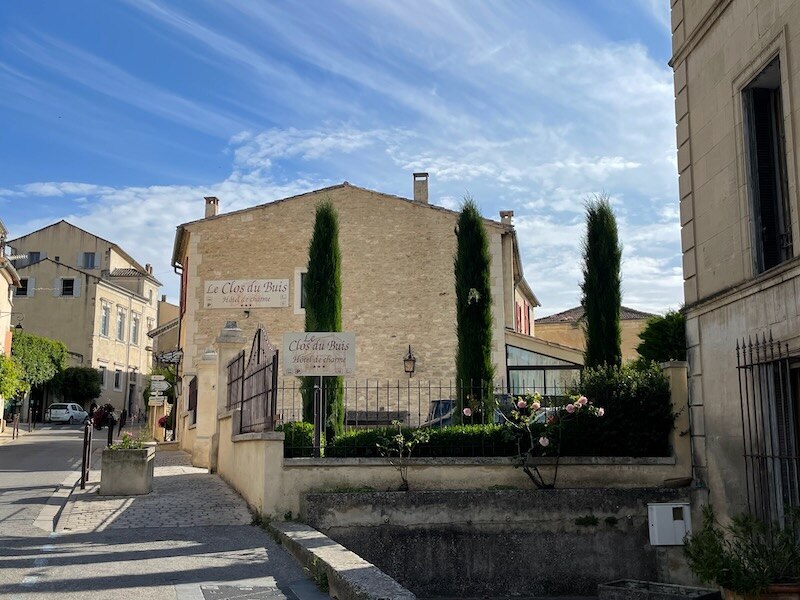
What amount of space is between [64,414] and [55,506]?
36.5 metres

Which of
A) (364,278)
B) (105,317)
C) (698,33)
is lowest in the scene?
(364,278)

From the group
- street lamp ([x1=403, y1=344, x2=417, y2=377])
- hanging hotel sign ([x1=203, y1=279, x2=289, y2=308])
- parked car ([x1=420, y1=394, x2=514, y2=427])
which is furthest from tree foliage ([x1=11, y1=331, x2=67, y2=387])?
parked car ([x1=420, y1=394, x2=514, y2=427])

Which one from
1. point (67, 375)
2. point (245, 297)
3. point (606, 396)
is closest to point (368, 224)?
point (245, 297)

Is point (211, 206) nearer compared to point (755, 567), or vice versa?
point (755, 567)

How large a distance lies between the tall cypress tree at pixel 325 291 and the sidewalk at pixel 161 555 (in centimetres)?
220

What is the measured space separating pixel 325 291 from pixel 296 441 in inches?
204

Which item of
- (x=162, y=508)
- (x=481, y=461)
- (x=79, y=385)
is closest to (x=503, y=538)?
(x=481, y=461)

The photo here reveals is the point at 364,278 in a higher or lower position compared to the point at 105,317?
lower

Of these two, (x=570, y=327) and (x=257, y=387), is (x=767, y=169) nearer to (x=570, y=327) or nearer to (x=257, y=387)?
(x=257, y=387)

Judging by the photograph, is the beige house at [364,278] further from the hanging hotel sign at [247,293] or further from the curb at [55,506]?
the curb at [55,506]

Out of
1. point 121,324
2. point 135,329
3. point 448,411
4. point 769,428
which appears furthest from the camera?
point 135,329

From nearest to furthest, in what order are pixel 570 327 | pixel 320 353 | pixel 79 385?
pixel 320 353, pixel 570 327, pixel 79 385

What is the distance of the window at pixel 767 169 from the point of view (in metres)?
8.12

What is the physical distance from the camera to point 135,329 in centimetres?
5709
